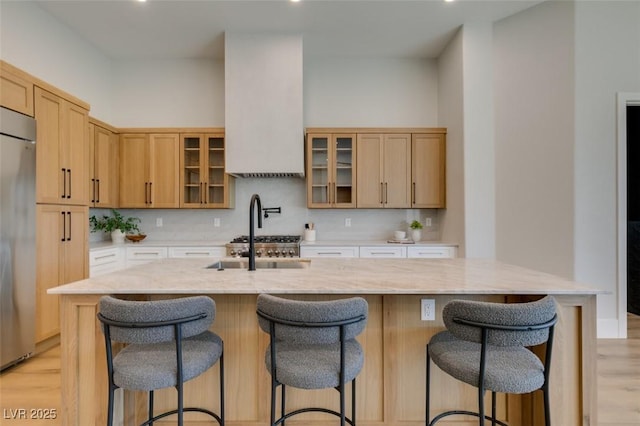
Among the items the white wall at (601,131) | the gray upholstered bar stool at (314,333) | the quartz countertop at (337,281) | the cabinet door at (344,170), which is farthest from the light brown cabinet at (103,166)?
the white wall at (601,131)

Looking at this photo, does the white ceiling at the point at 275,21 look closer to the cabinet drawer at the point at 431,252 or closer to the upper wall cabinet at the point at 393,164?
the upper wall cabinet at the point at 393,164

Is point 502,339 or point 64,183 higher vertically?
point 64,183

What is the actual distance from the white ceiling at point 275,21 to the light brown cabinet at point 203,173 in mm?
1199

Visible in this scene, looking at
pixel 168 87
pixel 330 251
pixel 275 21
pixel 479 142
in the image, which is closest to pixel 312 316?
pixel 330 251

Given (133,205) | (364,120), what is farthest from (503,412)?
(133,205)

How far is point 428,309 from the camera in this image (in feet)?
5.94

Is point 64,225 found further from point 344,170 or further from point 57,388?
point 344,170

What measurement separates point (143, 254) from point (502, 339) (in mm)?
3959

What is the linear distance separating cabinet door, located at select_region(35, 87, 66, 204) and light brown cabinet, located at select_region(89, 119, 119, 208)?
2.34ft

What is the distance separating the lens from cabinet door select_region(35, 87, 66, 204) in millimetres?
2750

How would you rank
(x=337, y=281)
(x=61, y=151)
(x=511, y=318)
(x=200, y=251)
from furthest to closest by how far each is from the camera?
(x=200, y=251) < (x=61, y=151) < (x=337, y=281) < (x=511, y=318)

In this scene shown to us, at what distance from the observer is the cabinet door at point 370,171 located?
13.5 ft

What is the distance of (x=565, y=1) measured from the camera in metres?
3.24

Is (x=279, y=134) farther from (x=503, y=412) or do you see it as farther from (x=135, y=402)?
(x=503, y=412)
